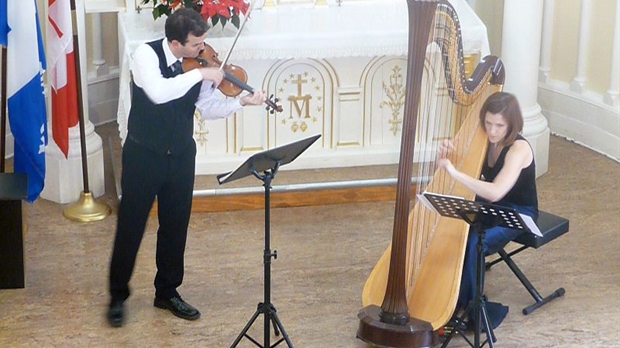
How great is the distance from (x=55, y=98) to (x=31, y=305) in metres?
1.57

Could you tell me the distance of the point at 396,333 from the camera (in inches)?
223

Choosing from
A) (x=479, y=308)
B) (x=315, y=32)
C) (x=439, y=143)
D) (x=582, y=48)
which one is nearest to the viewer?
(x=479, y=308)

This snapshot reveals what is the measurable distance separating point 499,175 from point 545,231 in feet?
1.78

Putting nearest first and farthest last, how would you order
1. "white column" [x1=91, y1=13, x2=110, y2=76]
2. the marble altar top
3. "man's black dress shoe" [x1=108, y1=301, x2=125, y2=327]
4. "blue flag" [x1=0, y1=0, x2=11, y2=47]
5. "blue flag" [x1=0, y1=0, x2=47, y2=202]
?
"man's black dress shoe" [x1=108, y1=301, x2=125, y2=327], "blue flag" [x1=0, y1=0, x2=11, y2=47], "blue flag" [x1=0, y1=0, x2=47, y2=202], the marble altar top, "white column" [x1=91, y1=13, x2=110, y2=76]

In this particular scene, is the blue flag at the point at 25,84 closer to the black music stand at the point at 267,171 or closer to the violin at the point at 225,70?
the violin at the point at 225,70

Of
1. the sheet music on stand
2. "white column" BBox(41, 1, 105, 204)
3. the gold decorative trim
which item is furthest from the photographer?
the gold decorative trim

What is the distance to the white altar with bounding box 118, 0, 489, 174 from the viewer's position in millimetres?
7730

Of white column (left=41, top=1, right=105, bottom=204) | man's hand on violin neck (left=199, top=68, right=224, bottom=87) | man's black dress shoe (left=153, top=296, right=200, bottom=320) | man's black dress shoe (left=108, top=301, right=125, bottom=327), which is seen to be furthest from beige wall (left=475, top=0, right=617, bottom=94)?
man's black dress shoe (left=108, top=301, right=125, bottom=327)

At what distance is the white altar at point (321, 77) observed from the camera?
7.73 meters

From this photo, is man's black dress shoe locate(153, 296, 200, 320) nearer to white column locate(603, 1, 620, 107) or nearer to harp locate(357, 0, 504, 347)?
harp locate(357, 0, 504, 347)

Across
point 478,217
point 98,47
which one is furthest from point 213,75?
point 98,47

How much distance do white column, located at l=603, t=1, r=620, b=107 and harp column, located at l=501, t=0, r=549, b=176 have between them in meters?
0.77

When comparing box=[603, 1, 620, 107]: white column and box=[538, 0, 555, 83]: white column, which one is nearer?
box=[603, 1, 620, 107]: white column

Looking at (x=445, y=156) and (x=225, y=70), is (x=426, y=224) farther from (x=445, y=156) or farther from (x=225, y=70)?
(x=225, y=70)
